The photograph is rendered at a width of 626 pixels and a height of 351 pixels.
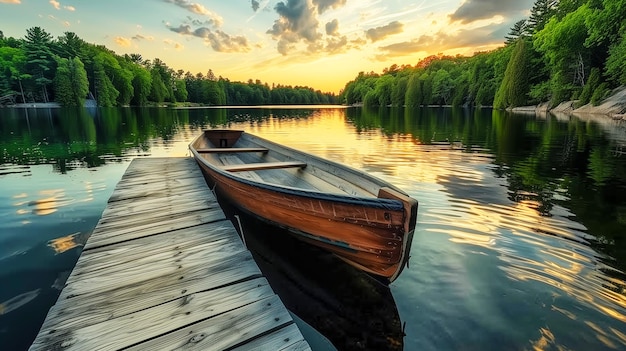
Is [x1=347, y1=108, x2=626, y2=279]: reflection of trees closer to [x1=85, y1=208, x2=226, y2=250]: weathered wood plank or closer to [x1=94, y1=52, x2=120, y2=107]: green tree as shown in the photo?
[x1=85, y1=208, x2=226, y2=250]: weathered wood plank

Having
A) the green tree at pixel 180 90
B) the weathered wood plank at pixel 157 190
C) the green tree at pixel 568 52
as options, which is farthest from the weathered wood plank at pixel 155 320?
the green tree at pixel 180 90

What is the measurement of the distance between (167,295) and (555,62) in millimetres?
62626

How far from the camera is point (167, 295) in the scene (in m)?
3.22

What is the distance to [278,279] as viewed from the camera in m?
5.02

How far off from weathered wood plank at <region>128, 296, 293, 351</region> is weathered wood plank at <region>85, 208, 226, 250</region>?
2.61 meters

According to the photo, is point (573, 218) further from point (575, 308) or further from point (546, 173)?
point (546, 173)

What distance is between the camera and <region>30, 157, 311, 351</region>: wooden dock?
2.59 meters

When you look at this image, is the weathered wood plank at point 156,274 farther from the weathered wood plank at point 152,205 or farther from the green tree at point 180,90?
the green tree at point 180,90

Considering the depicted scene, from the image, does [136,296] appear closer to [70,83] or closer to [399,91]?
[70,83]

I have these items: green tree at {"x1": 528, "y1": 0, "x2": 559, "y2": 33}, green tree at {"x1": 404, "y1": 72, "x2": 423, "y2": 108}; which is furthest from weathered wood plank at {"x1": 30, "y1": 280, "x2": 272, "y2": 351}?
green tree at {"x1": 404, "y1": 72, "x2": 423, "y2": 108}

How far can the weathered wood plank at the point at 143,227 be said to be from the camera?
458cm

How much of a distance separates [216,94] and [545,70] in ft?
380

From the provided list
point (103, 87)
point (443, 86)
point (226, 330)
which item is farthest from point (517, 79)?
point (103, 87)

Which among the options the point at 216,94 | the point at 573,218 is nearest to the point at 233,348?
the point at 573,218
